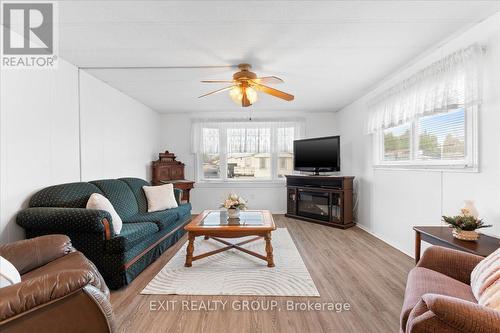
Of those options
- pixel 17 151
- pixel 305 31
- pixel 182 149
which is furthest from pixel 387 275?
pixel 182 149

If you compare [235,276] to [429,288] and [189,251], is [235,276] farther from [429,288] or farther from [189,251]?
[429,288]

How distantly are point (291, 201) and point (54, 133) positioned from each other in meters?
4.07

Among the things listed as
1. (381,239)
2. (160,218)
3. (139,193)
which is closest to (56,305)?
(160,218)

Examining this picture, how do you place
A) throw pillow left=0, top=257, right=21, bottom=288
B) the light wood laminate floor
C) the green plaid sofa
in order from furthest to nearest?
the green plaid sofa < the light wood laminate floor < throw pillow left=0, top=257, right=21, bottom=288

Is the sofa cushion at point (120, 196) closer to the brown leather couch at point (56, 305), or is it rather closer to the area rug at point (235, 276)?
the area rug at point (235, 276)

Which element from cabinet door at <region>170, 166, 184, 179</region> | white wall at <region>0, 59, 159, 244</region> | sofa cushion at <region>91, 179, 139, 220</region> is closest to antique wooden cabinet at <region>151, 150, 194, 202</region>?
cabinet door at <region>170, 166, 184, 179</region>

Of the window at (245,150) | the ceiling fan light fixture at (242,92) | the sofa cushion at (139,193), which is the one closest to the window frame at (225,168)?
the window at (245,150)

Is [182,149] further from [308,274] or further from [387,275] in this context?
[387,275]

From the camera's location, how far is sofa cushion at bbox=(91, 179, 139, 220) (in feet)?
9.58

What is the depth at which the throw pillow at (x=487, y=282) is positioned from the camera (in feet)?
3.49

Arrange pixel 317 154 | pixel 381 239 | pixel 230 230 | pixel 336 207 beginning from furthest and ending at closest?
pixel 317 154
pixel 336 207
pixel 381 239
pixel 230 230

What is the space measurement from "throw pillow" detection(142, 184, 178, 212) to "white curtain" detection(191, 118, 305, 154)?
70.6 inches

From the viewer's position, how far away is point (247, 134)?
17.3 ft

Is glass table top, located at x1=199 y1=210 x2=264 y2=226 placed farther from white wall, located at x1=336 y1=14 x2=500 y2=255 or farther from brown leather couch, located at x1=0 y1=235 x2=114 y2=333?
white wall, located at x1=336 y1=14 x2=500 y2=255
